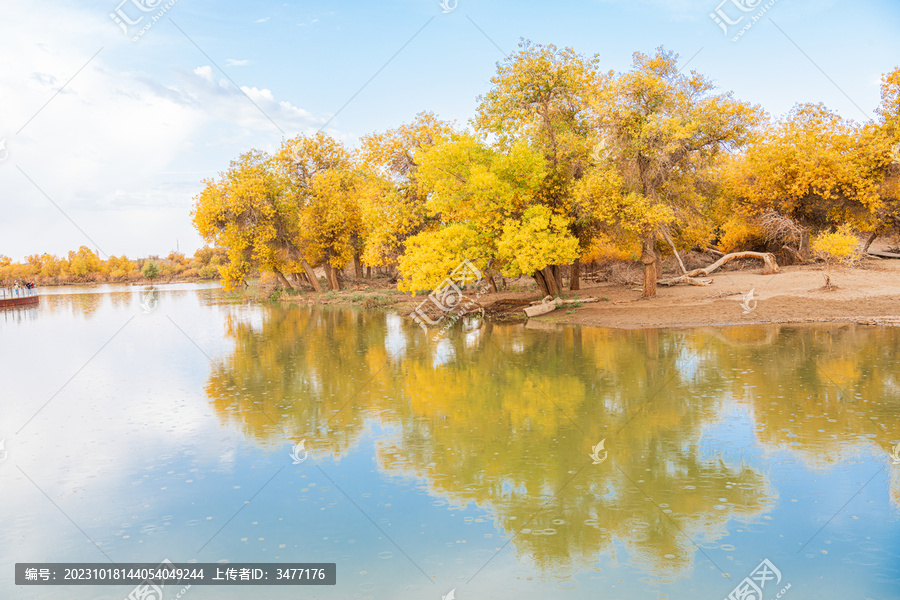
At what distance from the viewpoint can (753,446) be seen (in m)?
9.66

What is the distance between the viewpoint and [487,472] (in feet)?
30.1

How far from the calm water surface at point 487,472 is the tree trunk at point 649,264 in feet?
32.3

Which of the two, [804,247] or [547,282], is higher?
[804,247]

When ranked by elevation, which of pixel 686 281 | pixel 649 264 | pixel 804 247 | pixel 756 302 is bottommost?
pixel 756 302

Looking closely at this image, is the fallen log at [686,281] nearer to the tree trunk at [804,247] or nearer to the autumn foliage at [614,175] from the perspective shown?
the autumn foliage at [614,175]

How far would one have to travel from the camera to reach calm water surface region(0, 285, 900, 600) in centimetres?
663

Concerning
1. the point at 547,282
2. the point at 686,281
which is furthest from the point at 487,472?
the point at 686,281

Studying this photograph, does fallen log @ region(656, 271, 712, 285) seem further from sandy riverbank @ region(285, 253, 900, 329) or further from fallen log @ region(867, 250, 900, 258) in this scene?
fallen log @ region(867, 250, 900, 258)

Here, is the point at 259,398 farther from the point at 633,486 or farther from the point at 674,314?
the point at 674,314

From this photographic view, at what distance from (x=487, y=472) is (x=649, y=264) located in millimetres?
21267

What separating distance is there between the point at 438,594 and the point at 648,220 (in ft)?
69.6

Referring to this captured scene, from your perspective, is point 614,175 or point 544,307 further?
point 544,307

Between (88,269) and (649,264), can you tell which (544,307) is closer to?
(649,264)

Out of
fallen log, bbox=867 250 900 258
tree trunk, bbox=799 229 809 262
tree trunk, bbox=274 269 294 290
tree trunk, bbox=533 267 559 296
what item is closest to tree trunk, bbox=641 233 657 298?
tree trunk, bbox=533 267 559 296
